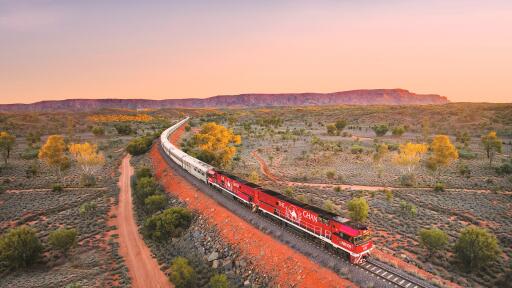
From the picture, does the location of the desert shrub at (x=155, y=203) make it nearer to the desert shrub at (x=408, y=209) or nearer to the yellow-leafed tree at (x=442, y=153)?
the desert shrub at (x=408, y=209)

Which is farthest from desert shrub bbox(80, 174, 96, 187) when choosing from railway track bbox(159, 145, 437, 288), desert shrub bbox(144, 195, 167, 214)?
railway track bbox(159, 145, 437, 288)

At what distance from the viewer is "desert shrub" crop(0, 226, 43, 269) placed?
27.5 meters

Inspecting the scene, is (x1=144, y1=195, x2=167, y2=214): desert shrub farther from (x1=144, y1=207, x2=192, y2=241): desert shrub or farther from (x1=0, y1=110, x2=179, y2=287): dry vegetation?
(x1=0, y1=110, x2=179, y2=287): dry vegetation

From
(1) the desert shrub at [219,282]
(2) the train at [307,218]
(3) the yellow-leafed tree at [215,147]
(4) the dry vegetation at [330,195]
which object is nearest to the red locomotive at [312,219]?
(2) the train at [307,218]

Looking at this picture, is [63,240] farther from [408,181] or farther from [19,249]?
[408,181]

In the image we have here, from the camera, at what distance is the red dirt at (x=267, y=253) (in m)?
21.1

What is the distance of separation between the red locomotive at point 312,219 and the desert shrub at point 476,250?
30.3 ft

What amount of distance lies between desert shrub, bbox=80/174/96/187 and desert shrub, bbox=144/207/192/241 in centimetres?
2641

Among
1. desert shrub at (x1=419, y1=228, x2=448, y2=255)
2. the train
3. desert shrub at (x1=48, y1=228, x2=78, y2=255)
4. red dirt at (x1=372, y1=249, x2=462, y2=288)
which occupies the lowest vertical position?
desert shrub at (x1=48, y1=228, x2=78, y2=255)

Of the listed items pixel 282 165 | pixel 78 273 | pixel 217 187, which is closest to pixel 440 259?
pixel 217 187

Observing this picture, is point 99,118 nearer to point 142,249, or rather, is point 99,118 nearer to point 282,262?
point 142,249

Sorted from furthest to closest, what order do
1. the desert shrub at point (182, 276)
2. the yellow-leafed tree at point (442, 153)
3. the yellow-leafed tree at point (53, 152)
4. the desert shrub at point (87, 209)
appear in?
the yellow-leafed tree at point (53, 152), the yellow-leafed tree at point (442, 153), the desert shrub at point (87, 209), the desert shrub at point (182, 276)

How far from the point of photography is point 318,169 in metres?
61.7

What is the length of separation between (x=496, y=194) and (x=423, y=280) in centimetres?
3414
